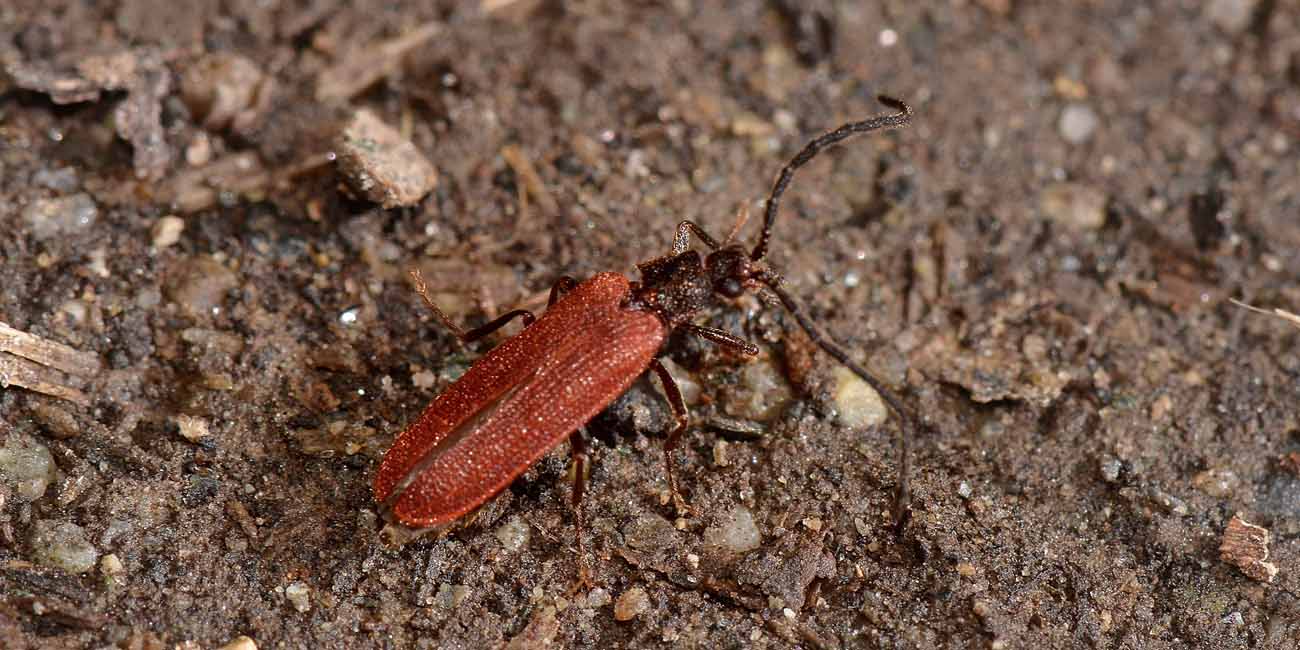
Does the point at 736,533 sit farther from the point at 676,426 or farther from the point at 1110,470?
the point at 1110,470

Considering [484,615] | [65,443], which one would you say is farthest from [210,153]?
[484,615]

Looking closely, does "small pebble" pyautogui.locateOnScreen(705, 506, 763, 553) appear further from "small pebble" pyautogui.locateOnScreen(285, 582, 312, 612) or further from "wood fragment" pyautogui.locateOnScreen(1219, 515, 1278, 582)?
"wood fragment" pyautogui.locateOnScreen(1219, 515, 1278, 582)

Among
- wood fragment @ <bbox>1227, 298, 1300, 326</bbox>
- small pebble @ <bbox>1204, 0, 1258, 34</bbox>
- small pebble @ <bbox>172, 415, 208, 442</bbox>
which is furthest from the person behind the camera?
small pebble @ <bbox>1204, 0, 1258, 34</bbox>

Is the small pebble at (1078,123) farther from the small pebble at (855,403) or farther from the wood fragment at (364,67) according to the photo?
the wood fragment at (364,67)

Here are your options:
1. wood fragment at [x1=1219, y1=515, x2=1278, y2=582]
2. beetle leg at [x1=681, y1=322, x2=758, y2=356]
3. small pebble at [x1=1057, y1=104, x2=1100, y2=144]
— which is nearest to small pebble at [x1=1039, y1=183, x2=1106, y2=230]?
small pebble at [x1=1057, y1=104, x2=1100, y2=144]

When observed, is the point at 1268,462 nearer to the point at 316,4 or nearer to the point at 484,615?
the point at 484,615

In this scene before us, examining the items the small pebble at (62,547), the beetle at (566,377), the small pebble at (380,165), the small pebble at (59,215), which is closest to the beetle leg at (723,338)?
the beetle at (566,377)
